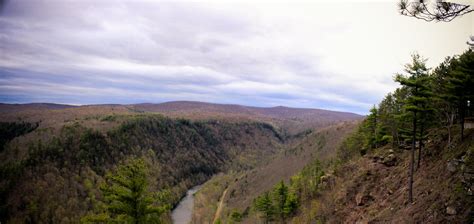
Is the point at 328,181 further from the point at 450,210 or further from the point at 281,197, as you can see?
the point at 450,210

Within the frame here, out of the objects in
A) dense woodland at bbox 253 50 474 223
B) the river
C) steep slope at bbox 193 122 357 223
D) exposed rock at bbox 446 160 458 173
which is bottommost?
the river

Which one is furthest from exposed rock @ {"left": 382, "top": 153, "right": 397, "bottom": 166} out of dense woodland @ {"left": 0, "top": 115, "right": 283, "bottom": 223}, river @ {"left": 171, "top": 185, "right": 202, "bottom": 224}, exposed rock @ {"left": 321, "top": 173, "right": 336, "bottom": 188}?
river @ {"left": 171, "top": 185, "right": 202, "bottom": 224}

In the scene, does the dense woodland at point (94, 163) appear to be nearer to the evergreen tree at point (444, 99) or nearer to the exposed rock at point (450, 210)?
the exposed rock at point (450, 210)

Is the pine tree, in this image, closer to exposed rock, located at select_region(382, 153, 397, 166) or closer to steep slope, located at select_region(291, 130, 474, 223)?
steep slope, located at select_region(291, 130, 474, 223)

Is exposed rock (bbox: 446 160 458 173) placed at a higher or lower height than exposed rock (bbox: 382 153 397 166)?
higher

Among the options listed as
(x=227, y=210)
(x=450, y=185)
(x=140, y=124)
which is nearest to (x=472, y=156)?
(x=450, y=185)

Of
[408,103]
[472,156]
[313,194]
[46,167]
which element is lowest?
[46,167]

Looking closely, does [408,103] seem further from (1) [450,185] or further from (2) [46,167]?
(2) [46,167]

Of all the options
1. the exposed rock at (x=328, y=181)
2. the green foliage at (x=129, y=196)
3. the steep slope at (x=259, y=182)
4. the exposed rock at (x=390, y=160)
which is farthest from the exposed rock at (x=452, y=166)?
the steep slope at (x=259, y=182)
